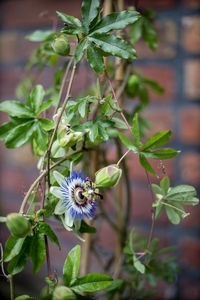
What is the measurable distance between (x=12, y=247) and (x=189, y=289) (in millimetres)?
633

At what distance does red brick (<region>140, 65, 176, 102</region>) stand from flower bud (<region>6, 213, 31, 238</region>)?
593 millimetres

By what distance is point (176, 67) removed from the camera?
84cm

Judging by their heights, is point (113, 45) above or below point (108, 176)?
above

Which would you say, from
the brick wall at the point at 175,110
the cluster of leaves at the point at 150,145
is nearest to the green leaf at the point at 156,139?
the cluster of leaves at the point at 150,145

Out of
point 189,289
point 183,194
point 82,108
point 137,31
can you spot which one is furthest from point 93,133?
point 189,289

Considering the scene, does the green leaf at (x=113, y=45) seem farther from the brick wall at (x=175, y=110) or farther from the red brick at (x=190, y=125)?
the red brick at (x=190, y=125)

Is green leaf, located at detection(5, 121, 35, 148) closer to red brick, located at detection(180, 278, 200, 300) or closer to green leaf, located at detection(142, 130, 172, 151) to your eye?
green leaf, located at detection(142, 130, 172, 151)

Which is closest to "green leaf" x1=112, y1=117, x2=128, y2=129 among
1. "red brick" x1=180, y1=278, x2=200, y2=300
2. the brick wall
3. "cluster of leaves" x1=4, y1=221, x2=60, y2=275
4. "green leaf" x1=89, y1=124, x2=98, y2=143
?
"green leaf" x1=89, y1=124, x2=98, y2=143

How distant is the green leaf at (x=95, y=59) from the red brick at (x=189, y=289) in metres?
0.67

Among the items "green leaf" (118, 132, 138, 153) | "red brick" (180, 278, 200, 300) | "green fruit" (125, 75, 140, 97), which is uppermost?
"green fruit" (125, 75, 140, 97)

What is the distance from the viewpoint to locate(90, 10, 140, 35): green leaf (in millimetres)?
368

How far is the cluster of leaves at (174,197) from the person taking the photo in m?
0.41

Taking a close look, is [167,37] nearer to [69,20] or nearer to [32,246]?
[69,20]

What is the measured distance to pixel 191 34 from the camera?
32.0 inches
